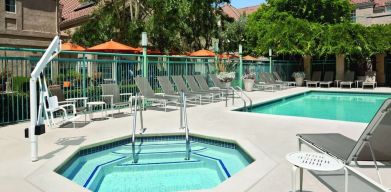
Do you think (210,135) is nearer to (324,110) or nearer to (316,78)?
(324,110)

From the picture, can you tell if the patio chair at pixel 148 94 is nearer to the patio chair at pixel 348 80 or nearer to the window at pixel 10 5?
the patio chair at pixel 348 80

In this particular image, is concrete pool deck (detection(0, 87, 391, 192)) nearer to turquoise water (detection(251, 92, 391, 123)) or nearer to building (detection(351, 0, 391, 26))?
turquoise water (detection(251, 92, 391, 123))

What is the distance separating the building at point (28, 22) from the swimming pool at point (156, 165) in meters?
18.5

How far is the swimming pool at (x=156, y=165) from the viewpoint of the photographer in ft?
16.0

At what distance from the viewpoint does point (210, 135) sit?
6789 millimetres

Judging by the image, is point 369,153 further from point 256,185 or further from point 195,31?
point 195,31

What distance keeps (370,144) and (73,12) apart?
36.8 meters

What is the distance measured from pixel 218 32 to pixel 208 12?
131 inches

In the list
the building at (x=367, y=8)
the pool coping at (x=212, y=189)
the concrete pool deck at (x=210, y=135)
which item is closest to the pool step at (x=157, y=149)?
the concrete pool deck at (x=210, y=135)

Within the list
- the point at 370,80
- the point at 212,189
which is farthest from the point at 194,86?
the point at 370,80

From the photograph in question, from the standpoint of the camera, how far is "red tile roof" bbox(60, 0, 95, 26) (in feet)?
108

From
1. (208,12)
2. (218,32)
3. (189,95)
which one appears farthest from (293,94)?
(218,32)

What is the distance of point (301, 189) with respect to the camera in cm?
363

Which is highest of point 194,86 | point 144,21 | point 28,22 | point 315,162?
point 28,22
